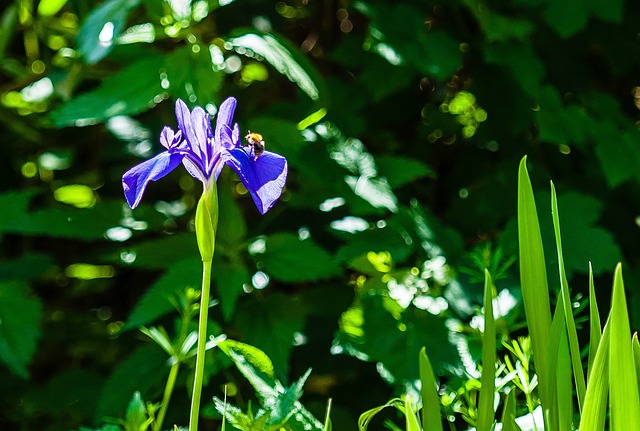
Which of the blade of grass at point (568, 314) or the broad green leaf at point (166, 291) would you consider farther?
the broad green leaf at point (166, 291)

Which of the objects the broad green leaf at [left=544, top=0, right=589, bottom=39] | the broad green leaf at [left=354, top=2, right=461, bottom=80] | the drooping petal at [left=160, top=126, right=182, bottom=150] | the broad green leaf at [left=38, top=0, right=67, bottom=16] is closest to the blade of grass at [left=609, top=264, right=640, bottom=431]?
the drooping petal at [left=160, top=126, right=182, bottom=150]

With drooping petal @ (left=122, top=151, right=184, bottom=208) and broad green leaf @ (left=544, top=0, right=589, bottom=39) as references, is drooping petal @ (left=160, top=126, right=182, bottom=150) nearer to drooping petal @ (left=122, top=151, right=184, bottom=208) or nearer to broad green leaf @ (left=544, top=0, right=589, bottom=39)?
drooping petal @ (left=122, top=151, right=184, bottom=208)

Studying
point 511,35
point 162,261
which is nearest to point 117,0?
point 162,261

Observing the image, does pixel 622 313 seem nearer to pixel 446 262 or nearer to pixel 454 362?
pixel 454 362

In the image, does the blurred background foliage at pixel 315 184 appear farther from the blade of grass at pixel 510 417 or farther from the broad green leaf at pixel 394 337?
the blade of grass at pixel 510 417

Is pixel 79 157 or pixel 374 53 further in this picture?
pixel 79 157

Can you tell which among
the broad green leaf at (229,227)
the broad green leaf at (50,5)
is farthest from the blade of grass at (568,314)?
the broad green leaf at (50,5)

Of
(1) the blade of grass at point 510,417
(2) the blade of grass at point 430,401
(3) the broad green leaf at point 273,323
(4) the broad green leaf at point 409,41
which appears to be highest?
(2) the blade of grass at point 430,401
